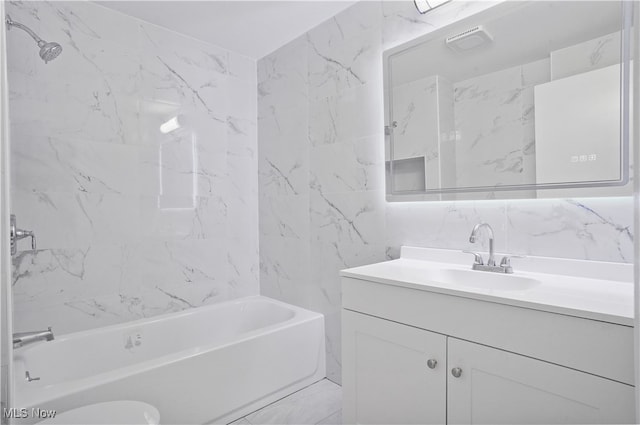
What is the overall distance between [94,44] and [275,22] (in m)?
1.10

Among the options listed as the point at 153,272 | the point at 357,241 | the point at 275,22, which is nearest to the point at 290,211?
the point at 357,241

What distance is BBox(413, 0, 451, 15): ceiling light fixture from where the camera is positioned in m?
1.68

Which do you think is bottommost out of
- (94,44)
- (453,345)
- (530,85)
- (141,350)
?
(141,350)

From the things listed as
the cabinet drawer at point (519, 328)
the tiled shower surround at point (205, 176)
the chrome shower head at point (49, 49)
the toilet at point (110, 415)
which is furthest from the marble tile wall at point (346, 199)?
the chrome shower head at point (49, 49)

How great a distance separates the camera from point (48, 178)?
193 centimetres

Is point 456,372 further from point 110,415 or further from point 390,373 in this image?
point 110,415

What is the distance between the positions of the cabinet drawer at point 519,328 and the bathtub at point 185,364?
2.87 feet

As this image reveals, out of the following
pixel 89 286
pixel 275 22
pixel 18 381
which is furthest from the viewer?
pixel 275 22

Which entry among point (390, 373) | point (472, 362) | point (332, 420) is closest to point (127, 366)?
point (332, 420)

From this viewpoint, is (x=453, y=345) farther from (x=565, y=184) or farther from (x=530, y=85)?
(x=530, y=85)

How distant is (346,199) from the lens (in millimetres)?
2174

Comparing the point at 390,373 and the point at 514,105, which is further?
the point at 514,105

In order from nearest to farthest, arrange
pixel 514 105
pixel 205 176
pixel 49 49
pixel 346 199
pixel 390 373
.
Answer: pixel 390 373, pixel 514 105, pixel 49 49, pixel 346 199, pixel 205 176

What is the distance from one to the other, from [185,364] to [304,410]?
736mm
